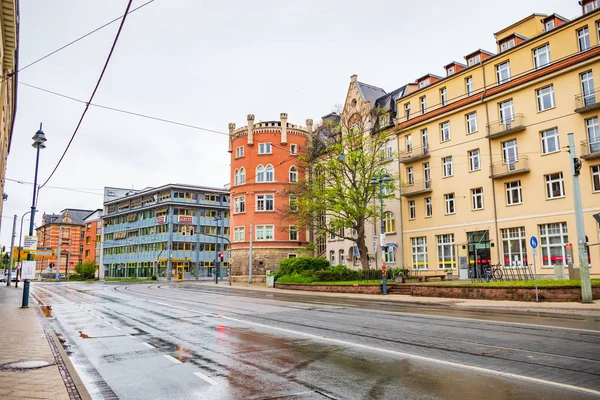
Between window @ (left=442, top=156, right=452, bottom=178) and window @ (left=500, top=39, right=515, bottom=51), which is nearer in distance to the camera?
window @ (left=500, top=39, right=515, bottom=51)

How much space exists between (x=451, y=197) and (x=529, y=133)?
7.81 m

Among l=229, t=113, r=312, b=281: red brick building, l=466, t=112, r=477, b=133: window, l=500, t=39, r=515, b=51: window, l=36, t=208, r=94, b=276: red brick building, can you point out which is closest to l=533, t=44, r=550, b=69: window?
l=500, t=39, r=515, b=51: window

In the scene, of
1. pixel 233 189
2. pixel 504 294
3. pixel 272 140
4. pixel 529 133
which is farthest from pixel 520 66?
pixel 233 189

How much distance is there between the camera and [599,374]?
699 centimetres

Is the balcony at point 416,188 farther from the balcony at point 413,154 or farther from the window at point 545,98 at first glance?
the window at point 545,98

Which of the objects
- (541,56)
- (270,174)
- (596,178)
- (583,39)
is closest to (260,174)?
(270,174)

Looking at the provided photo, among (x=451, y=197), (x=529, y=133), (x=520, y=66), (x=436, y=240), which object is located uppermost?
(x=520, y=66)

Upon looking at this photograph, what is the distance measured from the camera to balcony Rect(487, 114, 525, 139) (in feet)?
103

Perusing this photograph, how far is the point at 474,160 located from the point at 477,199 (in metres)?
3.01

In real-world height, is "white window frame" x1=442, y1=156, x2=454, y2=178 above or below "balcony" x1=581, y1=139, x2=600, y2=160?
above

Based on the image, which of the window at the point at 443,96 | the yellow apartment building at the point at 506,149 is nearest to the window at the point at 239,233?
the yellow apartment building at the point at 506,149

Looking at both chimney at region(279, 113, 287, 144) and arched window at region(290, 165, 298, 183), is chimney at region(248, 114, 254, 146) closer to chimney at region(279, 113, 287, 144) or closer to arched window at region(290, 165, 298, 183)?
chimney at region(279, 113, 287, 144)

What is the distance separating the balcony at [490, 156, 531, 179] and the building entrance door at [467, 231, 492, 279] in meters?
4.31

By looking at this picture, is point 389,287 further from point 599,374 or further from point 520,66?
point 599,374
